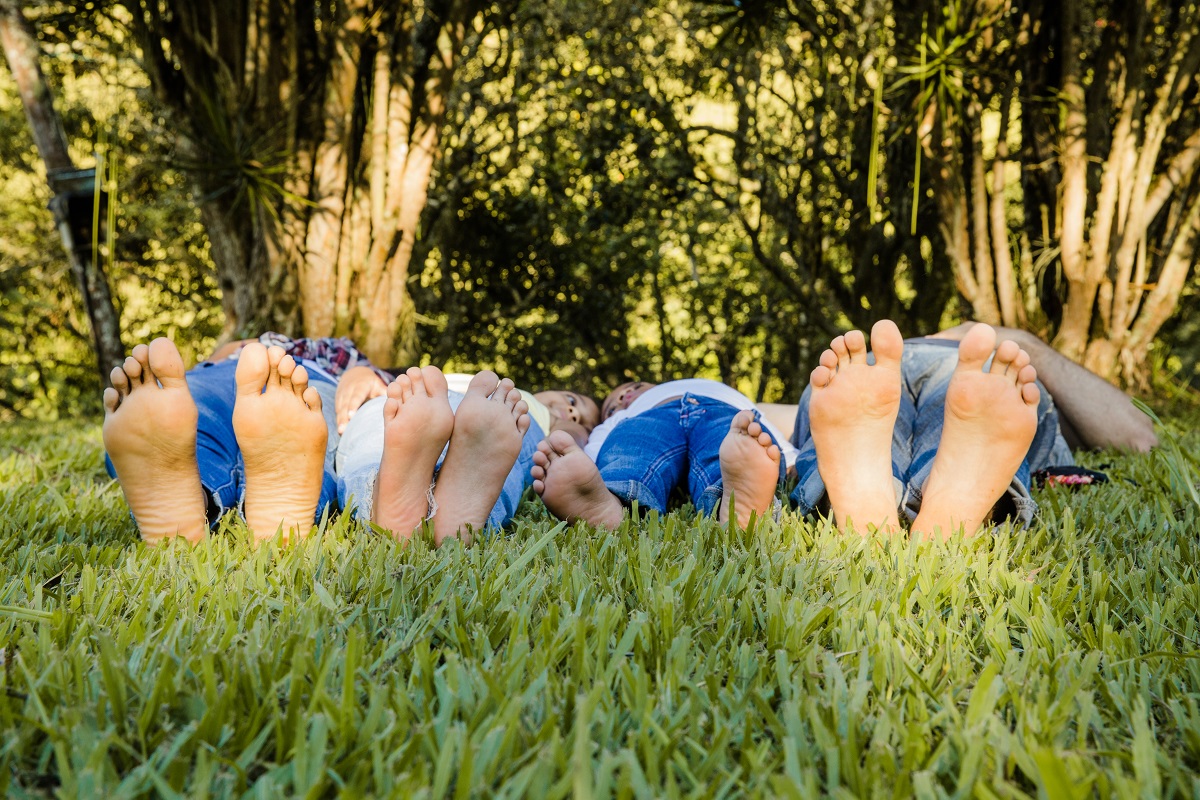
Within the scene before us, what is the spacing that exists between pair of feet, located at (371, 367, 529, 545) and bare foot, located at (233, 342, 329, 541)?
0.46ft

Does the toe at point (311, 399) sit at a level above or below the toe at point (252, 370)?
below

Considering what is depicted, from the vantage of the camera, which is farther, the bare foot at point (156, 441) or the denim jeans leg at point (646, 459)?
the denim jeans leg at point (646, 459)

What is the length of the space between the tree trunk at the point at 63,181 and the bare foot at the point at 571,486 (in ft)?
12.3

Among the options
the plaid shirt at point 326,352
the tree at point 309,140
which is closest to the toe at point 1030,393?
the plaid shirt at point 326,352

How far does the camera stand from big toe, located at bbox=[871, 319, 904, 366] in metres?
1.55

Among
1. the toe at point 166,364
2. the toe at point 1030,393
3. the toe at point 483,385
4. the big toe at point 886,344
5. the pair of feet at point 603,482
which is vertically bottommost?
the pair of feet at point 603,482

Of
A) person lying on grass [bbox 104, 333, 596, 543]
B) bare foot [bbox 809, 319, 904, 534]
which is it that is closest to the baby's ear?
person lying on grass [bbox 104, 333, 596, 543]

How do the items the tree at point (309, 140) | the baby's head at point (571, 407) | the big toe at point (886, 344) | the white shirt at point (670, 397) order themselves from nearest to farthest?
the big toe at point (886, 344), the white shirt at point (670, 397), the baby's head at point (571, 407), the tree at point (309, 140)

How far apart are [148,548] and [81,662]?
24.4 inches

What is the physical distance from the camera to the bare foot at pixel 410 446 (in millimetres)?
1550

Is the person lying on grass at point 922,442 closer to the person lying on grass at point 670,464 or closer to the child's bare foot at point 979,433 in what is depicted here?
the child's bare foot at point 979,433

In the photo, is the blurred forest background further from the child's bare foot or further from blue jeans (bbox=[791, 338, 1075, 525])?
the child's bare foot

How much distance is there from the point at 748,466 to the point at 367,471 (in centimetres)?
85

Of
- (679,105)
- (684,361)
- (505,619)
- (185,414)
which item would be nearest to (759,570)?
(505,619)
